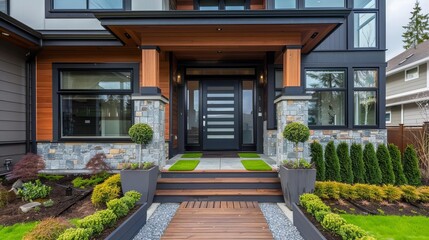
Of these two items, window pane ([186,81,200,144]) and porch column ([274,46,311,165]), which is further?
window pane ([186,81,200,144])

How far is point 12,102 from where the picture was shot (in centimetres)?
524

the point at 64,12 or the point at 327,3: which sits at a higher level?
the point at 327,3

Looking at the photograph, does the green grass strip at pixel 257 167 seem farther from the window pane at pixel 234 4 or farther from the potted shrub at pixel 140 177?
the window pane at pixel 234 4

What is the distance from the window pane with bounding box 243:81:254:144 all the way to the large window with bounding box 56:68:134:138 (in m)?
3.29

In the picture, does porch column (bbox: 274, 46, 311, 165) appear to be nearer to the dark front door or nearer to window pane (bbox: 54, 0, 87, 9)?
the dark front door

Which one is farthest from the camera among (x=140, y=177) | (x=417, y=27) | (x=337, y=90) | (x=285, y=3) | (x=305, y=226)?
(x=417, y=27)

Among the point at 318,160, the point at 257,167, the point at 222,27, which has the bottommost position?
the point at 257,167

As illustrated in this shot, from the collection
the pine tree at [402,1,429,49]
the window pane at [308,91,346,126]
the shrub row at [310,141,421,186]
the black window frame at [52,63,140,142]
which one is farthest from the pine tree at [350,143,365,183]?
the pine tree at [402,1,429,49]

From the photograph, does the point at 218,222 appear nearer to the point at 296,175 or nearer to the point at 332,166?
the point at 296,175

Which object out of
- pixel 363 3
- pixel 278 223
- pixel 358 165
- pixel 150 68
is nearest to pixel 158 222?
pixel 278 223

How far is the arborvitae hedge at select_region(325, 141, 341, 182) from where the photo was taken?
4656 millimetres

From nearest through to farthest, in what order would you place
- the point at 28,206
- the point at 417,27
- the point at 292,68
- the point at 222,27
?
the point at 28,206
the point at 222,27
the point at 292,68
the point at 417,27

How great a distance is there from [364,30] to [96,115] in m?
7.39

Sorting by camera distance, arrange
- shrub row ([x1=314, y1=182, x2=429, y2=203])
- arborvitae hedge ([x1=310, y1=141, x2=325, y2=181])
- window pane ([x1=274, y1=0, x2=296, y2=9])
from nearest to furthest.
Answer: shrub row ([x1=314, y1=182, x2=429, y2=203]) → arborvitae hedge ([x1=310, y1=141, x2=325, y2=181]) → window pane ([x1=274, y1=0, x2=296, y2=9])
